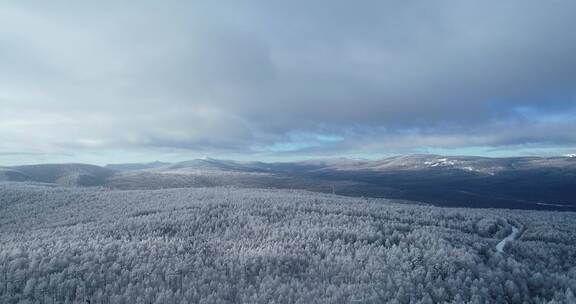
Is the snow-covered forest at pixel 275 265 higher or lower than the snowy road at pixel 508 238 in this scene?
higher

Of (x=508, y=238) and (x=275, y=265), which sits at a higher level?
(x=275, y=265)

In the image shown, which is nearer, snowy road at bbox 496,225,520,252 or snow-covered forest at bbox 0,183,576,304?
snow-covered forest at bbox 0,183,576,304

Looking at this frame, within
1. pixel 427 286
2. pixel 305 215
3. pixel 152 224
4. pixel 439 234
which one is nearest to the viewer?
pixel 427 286

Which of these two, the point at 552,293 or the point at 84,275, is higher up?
the point at 84,275

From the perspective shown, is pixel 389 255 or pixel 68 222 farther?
pixel 68 222

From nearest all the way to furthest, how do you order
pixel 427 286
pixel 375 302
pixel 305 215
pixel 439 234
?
pixel 375 302 → pixel 427 286 → pixel 439 234 → pixel 305 215

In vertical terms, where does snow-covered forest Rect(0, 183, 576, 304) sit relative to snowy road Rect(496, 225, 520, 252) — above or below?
above

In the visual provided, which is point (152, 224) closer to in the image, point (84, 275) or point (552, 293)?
point (84, 275)

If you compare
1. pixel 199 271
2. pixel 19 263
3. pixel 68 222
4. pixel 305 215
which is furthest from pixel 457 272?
pixel 68 222

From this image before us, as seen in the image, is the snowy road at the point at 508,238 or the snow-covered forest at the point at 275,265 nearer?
the snow-covered forest at the point at 275,265

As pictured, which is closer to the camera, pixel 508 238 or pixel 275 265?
pixel 275 265
